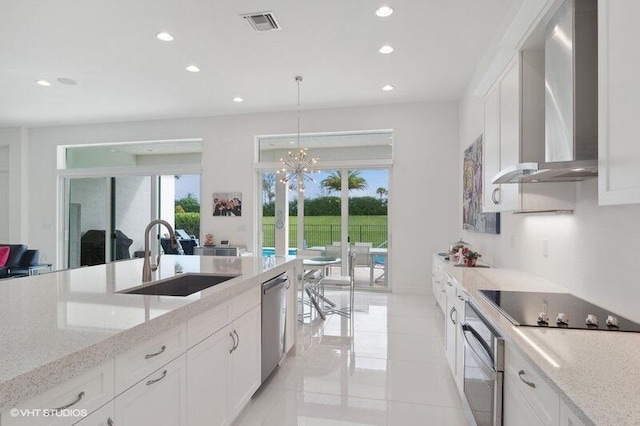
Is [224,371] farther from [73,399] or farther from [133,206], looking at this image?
[133,206]

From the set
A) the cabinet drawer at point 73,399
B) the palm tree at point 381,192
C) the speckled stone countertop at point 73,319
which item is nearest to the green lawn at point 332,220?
the palm tree at point 381,192

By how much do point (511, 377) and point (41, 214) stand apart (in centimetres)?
927

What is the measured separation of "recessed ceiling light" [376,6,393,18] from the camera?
10.9 feet

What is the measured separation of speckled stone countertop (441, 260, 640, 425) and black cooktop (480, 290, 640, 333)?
2.4 inches

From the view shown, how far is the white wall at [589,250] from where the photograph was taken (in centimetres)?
164

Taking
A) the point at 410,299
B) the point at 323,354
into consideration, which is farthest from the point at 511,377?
the point at 410,299

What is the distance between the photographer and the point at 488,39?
3.95 meters

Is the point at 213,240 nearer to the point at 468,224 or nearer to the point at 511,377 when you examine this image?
the point at 468,224

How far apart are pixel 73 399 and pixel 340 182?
5.79 m

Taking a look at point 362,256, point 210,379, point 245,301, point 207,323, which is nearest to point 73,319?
point 207,323

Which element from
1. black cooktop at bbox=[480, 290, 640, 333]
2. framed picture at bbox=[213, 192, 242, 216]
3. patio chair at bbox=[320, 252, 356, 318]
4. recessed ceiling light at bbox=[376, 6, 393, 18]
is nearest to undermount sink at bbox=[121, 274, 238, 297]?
black cooktop at bbox=[480, 290, 640, 333]

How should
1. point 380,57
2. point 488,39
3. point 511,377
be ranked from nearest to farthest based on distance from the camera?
point 511,377 → point 488,39 → point 380,57

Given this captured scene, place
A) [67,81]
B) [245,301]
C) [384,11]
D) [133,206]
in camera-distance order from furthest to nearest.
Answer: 1. [133,206]
2. [67,81]
3. [384,11]
4. [245,301]

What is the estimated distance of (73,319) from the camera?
4.17 ft
